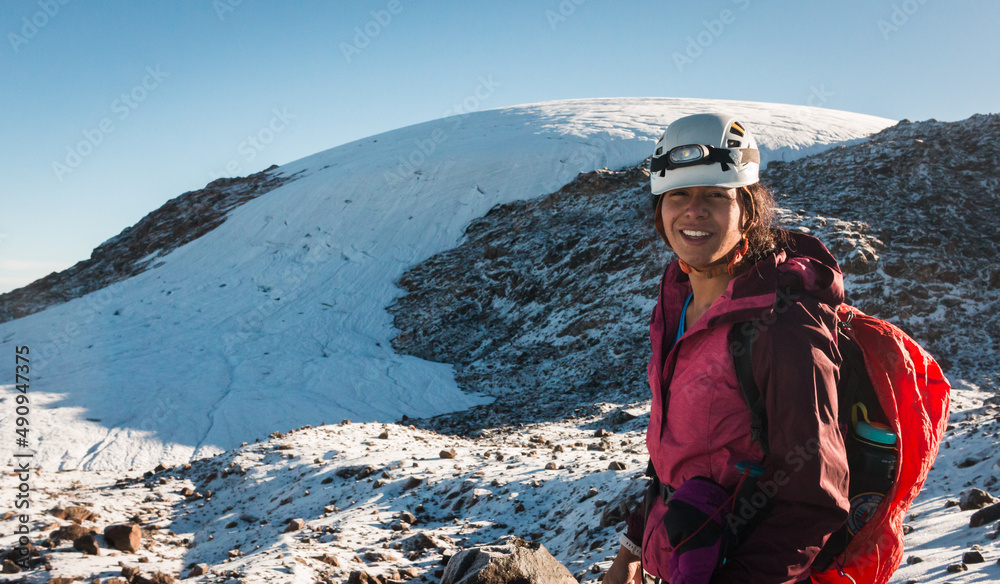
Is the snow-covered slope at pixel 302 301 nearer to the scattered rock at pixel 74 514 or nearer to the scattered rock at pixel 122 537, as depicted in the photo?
the scattered rock at pixel 74 514

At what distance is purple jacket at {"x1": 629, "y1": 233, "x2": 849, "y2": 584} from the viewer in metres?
1.43

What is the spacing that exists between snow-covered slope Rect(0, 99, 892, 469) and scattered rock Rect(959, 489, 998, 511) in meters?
9.57

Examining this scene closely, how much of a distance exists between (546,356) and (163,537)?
9140 mm

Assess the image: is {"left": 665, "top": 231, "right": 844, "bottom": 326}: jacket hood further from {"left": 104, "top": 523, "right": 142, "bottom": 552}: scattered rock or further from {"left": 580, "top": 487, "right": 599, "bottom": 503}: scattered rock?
{"left": 104, "top": 523, "right": 142, "bottom": 552}: scattered rock

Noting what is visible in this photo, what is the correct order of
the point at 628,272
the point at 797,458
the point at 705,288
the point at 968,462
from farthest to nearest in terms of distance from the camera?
the point at 628,272, the point at 968,462, the point at 705,288, the point at 797,458

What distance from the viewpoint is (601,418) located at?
33.7ft

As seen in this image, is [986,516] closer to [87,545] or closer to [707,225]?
[707,225]

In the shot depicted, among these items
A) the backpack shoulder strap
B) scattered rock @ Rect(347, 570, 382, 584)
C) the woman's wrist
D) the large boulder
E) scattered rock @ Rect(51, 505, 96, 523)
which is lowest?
scattered rock @ Rect(347, 570, 382, 584)

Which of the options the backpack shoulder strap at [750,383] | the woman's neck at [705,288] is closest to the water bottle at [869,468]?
the backpack shoulder strap at [750,383]

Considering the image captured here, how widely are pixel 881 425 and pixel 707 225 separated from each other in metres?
0.73

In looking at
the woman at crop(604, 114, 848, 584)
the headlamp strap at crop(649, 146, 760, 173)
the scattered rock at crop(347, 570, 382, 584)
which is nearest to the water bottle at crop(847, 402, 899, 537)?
the woman at crop(604, 114, 848, 584)

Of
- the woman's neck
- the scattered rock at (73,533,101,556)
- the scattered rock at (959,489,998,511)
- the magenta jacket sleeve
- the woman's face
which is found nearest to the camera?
the magenta jacket sleeve

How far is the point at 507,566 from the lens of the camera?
4.00m

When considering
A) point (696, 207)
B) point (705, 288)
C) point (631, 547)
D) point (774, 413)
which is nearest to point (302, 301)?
point (631, 547)
